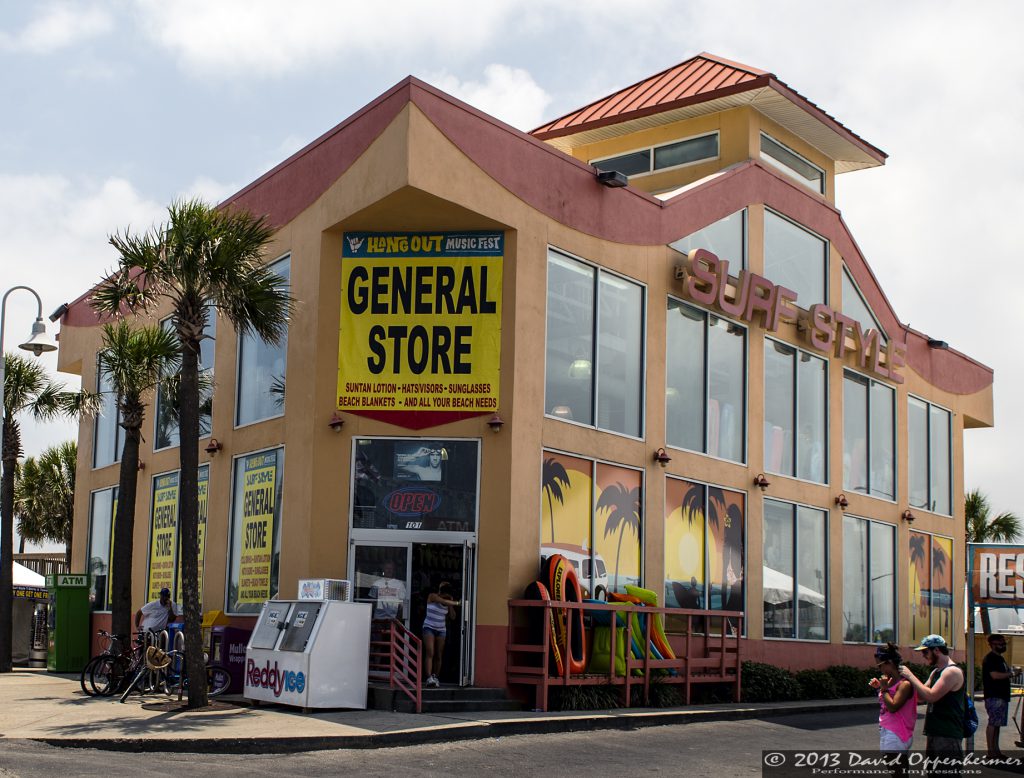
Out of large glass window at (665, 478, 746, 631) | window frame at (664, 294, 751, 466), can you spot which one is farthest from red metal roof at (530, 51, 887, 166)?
large glass window at (665, 478, 746, 631)

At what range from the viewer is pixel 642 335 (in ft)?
69.8

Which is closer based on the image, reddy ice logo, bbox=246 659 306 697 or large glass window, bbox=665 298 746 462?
reddy ice logo, bbox=246 659 306 697

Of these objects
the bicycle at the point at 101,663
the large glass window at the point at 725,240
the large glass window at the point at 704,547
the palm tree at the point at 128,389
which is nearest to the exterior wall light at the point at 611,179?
the large glass window at the point at 725,240

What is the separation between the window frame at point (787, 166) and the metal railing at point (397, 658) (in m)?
13.7

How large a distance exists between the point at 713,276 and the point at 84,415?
13.5 m

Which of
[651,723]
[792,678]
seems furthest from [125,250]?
[792,678]

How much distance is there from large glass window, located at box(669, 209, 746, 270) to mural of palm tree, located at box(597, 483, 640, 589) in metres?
4.78

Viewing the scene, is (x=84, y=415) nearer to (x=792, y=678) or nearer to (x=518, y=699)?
(x=518, y=699)

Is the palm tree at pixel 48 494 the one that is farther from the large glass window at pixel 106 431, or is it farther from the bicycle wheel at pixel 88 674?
the bicycle wheel at pixel 88 674

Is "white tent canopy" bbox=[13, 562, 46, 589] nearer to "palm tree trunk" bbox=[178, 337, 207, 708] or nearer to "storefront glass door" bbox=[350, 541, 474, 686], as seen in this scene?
"storefront glass door" bbox=[350, 541, 474, 686]

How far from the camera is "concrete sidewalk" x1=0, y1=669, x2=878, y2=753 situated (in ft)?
43.9

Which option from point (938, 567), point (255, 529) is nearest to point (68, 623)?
point (255, 529)

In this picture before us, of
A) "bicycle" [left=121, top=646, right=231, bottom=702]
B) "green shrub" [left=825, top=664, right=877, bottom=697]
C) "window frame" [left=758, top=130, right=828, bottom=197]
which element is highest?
"window frame" [left=758, top=130, right=828, bottom=197]

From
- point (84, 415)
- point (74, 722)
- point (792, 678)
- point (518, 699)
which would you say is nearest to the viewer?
point (74, 722)
